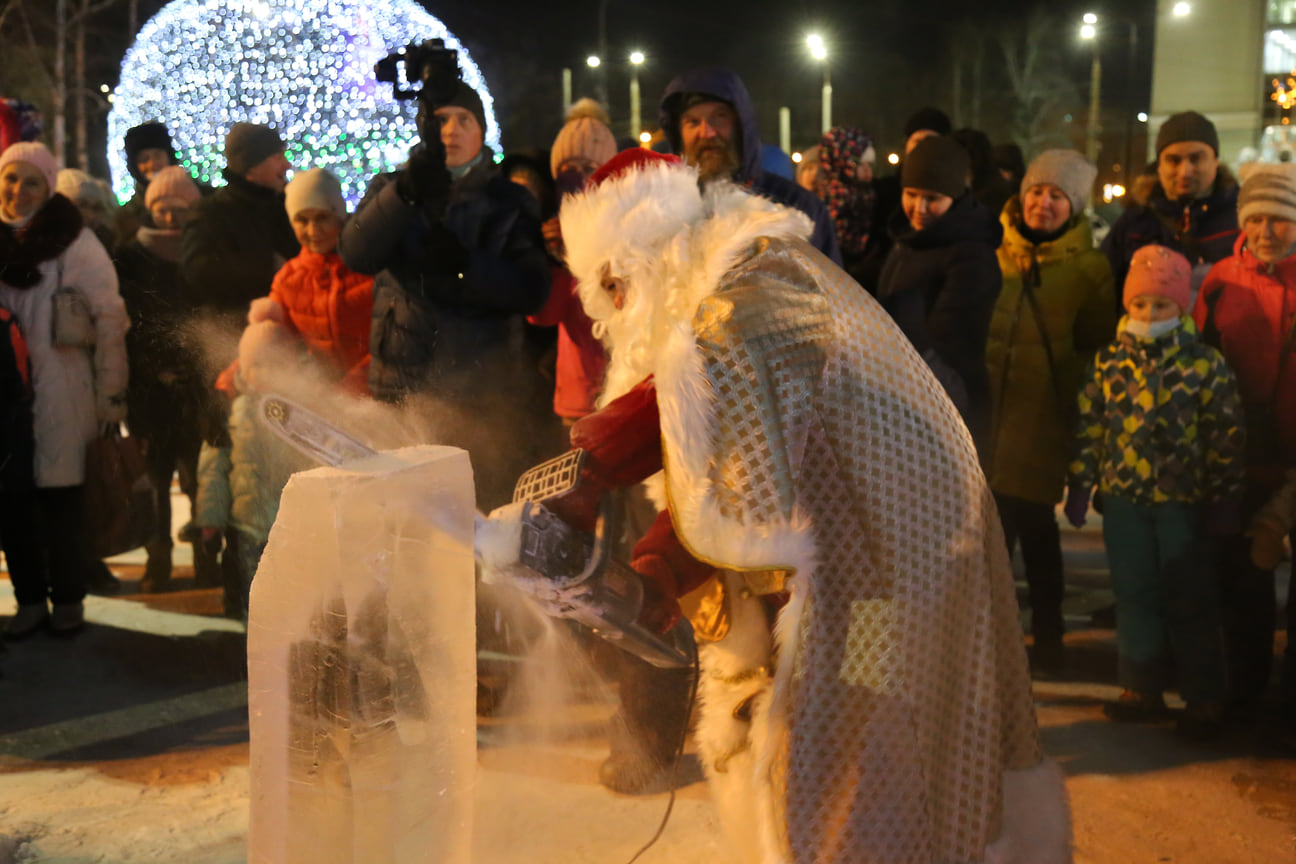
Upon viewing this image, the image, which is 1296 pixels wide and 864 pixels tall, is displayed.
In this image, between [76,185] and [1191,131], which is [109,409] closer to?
[76,185]

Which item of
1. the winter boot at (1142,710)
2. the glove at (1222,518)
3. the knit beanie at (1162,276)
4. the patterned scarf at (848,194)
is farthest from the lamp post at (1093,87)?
the winter boot at (1142,710)

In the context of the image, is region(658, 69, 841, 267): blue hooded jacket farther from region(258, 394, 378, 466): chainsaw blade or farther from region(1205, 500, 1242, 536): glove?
region(258, 394, 378, 466): chainsaw blade

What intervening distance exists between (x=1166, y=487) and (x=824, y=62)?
17.4 m

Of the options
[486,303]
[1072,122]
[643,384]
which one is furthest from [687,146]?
[1072,122]

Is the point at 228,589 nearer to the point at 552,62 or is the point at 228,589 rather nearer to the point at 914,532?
the point at 914,532

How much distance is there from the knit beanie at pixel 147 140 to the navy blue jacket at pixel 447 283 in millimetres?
1868

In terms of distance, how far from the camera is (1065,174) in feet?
15.2

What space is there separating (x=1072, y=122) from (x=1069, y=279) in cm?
2110

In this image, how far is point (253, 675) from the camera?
2189 millimetres

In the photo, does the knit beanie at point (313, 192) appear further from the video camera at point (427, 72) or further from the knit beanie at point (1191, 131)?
the knit beanie at point (1191, 131)

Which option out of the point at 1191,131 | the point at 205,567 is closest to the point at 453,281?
the point at 205,567

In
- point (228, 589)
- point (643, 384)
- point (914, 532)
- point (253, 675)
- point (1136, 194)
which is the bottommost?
point (228, 589)

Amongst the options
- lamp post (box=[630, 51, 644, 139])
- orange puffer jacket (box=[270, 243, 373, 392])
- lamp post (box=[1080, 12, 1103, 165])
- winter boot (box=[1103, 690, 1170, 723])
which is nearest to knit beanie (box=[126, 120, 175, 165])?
orange puffer jacket (box=[270, 243, 373, 392])

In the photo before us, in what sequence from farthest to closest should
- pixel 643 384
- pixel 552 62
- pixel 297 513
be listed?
pixel 552 62, pixel 643 384, pixel 297 513
